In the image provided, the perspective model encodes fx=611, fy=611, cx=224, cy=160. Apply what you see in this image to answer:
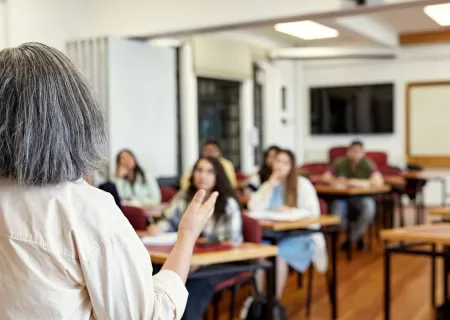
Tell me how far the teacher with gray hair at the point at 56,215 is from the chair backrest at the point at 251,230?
9.02 ft

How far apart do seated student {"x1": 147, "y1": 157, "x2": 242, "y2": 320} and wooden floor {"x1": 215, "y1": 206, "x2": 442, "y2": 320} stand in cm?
99

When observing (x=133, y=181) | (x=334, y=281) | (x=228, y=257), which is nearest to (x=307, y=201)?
(x=334, y=281)

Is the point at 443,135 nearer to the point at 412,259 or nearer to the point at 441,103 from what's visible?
the point at 441,103

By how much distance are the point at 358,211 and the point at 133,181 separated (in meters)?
2.91

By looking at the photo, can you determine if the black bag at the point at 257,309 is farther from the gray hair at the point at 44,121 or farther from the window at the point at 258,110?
the window at the point at 258,110

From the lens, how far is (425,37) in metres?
11.1

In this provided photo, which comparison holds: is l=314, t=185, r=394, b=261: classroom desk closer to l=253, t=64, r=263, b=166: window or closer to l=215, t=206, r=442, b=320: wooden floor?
l=215, t=206, r=442, b=320: wooden floor

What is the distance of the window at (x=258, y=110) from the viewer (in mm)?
10188

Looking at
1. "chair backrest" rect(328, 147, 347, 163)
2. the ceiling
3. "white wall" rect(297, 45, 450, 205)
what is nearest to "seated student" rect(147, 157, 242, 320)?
the ceiling

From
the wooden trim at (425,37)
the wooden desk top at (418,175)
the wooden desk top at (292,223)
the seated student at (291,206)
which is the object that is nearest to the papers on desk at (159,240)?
the wooden desk top at (292,223)

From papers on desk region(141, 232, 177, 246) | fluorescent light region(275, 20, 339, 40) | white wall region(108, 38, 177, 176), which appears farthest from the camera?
fluorescent light region(275, 20, 339, 40)

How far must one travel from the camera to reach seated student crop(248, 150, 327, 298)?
4688 millimetres

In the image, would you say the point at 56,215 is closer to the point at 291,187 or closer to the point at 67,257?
the point at 67,257

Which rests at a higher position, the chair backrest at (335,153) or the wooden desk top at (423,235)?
the chair backrest at (335,153)
